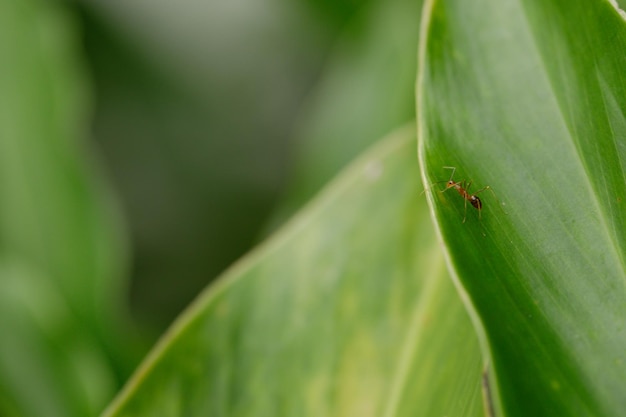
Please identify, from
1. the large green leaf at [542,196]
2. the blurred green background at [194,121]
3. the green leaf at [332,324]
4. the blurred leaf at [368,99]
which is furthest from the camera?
the blurred green background at [194,121]

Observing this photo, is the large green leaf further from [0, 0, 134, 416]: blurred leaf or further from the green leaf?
[0, 0, 134, 416]: blurred leaf

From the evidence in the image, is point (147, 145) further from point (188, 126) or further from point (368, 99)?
point (368, 99)

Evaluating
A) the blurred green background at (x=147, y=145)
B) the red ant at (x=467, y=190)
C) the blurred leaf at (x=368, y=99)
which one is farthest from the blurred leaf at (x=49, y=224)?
the red ant at (x=467, y=190)


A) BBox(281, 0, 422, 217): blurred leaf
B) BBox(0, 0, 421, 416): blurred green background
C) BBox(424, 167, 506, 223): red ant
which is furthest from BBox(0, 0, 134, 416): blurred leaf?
BBox(424, 167, 506, 223): red ant

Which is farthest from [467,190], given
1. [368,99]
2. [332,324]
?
[368,99]

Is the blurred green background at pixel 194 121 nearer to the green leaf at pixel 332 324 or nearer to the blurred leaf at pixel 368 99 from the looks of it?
the blurred leaf at pixel 368 99

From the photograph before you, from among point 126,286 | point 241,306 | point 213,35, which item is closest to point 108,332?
point 241,306

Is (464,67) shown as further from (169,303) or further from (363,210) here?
(169,303)

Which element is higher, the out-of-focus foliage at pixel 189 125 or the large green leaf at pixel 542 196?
the out-of-focus foliage at pixel 189 125
